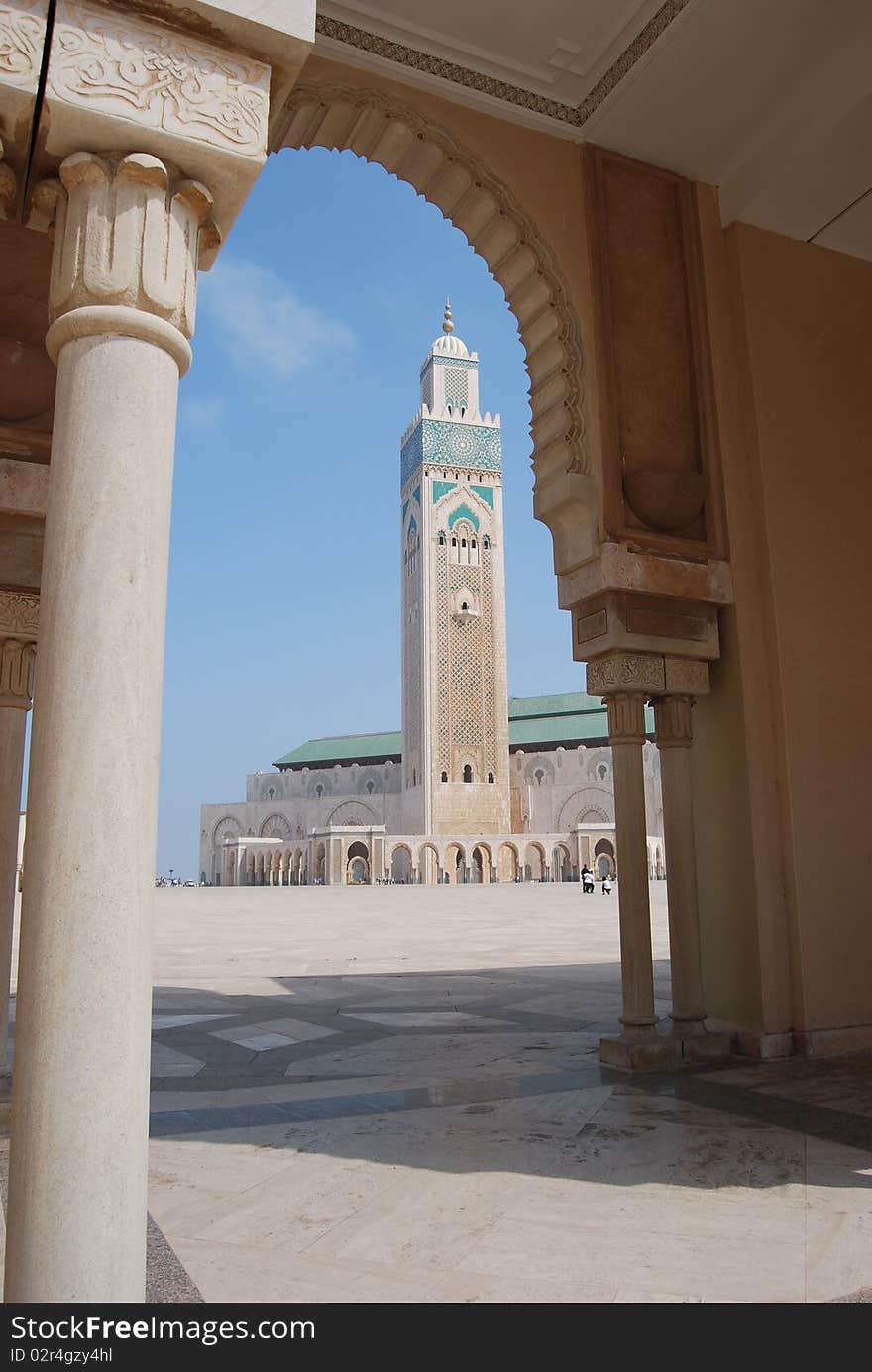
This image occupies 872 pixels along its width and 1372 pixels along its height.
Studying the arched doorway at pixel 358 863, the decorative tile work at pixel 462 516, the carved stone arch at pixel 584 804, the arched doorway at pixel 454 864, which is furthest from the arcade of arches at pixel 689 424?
A: the carved stone arch at pixel 584 804

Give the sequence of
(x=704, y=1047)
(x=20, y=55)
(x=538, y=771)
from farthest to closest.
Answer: (x=538, y=771)
(x=704, y=1047)
(x=20, y=55)

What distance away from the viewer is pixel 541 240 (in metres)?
4.90

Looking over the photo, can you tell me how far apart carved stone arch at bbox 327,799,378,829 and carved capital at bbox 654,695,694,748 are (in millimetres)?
48113

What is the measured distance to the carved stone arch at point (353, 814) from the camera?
52747 millimetres

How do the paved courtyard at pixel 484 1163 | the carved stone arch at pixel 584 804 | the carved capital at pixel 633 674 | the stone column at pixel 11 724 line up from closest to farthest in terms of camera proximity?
1. the paved courtyard at pixel 484 1163
2. the stone column at pixel 11 724
3. the carved capital at pixel 633 674
4. the carved stone arch at pixel 584 804

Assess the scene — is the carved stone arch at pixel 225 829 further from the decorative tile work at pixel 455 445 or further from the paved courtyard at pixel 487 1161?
the paved courtyard at pixel 487 1161

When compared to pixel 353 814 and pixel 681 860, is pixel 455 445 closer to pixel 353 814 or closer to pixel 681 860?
pixel 353 814

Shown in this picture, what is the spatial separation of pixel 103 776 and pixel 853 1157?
2.57 meters

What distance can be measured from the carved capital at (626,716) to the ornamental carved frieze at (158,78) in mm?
3358

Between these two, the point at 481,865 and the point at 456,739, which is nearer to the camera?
the point at 481,865

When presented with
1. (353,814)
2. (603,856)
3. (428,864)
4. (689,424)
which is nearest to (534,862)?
(603,856)

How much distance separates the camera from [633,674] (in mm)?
4738

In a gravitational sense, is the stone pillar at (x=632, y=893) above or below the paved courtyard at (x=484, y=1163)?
above

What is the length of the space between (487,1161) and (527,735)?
52.9 meters
